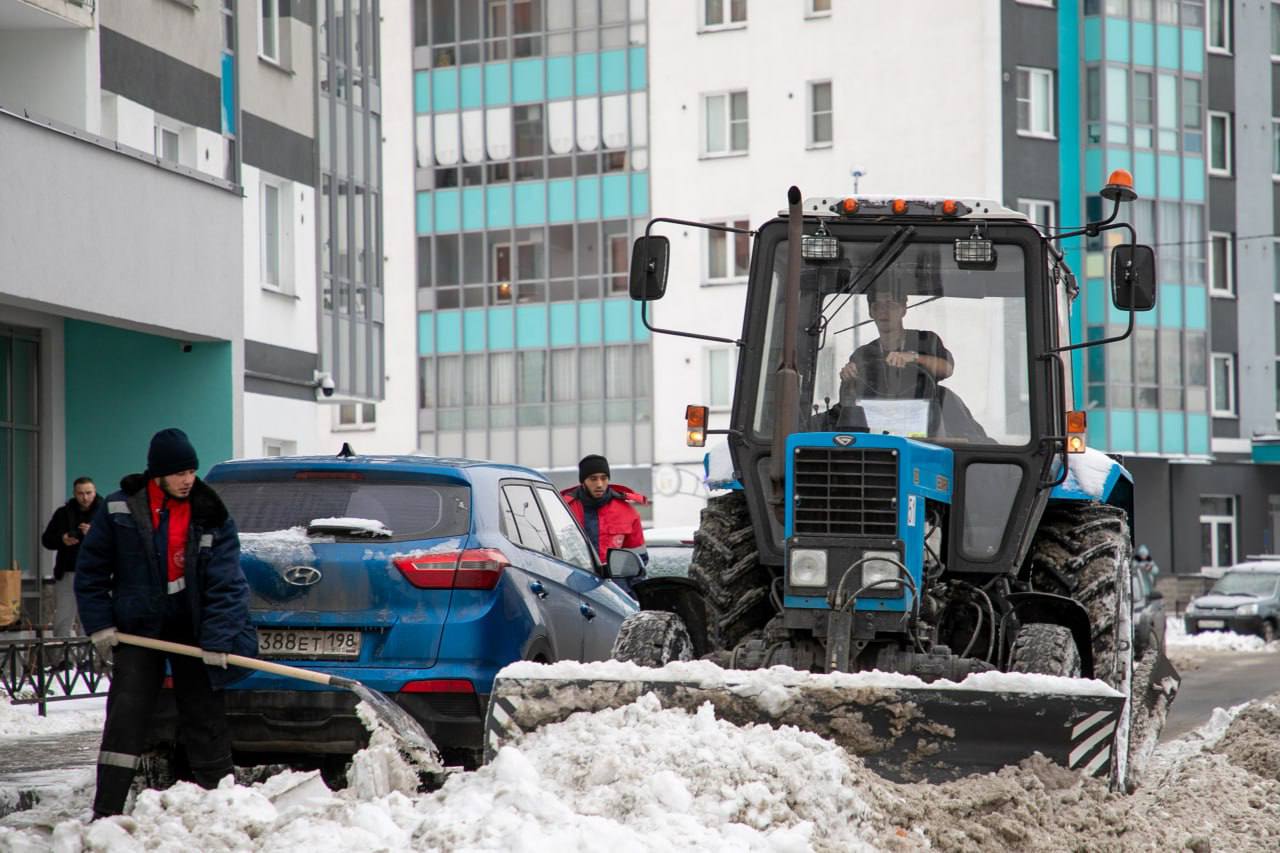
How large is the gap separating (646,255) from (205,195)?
12585 mm

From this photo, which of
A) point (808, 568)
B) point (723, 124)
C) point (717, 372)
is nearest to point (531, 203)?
point (723, 124)

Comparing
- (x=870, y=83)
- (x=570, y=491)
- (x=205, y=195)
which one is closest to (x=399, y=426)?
(x=870, y=83)

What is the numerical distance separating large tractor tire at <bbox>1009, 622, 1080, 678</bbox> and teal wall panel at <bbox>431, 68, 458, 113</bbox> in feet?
137

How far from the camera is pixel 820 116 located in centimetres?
4525

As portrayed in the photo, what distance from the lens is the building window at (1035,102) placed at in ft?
147

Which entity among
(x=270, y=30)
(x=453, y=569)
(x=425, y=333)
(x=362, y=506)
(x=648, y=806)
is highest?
(x=270, y=30)

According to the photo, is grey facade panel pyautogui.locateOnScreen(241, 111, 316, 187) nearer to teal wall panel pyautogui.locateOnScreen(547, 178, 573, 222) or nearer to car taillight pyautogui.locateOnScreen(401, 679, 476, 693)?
car taillight pyautogui.locateOnScreen(401, 679, 476, 693)

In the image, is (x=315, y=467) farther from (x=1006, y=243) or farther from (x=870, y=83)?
(x=870, y=83)

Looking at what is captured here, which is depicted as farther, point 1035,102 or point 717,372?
point 717,372

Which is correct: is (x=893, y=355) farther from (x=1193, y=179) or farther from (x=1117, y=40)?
(x=1193, y=179)

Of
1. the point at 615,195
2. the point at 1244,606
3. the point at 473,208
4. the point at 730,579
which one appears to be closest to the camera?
the point at 730,579

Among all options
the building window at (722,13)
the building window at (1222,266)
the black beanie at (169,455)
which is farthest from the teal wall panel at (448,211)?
the black beanie at (169,455)

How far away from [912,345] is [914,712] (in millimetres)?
2334

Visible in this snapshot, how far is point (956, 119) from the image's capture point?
1737 inches
